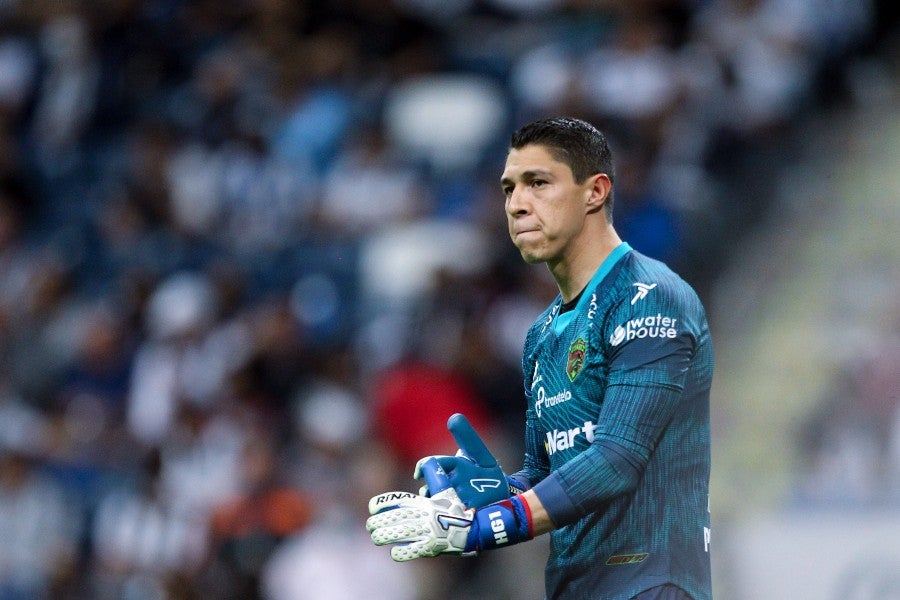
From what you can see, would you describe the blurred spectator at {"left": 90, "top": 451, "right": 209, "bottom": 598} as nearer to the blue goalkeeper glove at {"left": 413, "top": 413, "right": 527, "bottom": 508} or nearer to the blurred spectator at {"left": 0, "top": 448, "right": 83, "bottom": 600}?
the blurred spectator at {"left": 0, "top": 448, "right": 83, "bottom": 600}

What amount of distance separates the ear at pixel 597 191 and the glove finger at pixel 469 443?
869 mm

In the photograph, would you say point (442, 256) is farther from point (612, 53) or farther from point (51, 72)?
point (51, 72)

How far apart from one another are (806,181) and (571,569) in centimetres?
585

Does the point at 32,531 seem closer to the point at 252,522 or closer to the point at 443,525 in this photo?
the point at 252,522

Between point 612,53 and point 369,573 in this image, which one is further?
point 612,53

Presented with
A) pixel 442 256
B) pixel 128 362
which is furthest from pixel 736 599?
pixel 128 362

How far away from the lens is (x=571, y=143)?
4664 millimetres

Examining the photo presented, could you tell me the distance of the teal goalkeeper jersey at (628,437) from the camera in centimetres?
424

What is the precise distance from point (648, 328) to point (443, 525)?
88cm

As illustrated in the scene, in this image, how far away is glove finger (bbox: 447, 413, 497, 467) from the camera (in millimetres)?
4355

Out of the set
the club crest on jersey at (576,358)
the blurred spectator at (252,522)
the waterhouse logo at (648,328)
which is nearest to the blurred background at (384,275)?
the blurred spectator at (252,522)

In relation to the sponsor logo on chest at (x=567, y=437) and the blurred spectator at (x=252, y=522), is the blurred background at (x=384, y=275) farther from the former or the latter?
the sponsor logo on chest at (x=567, y=437)

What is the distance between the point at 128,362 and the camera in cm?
1245

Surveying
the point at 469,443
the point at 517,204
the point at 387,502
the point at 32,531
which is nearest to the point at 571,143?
the point at 517,204
